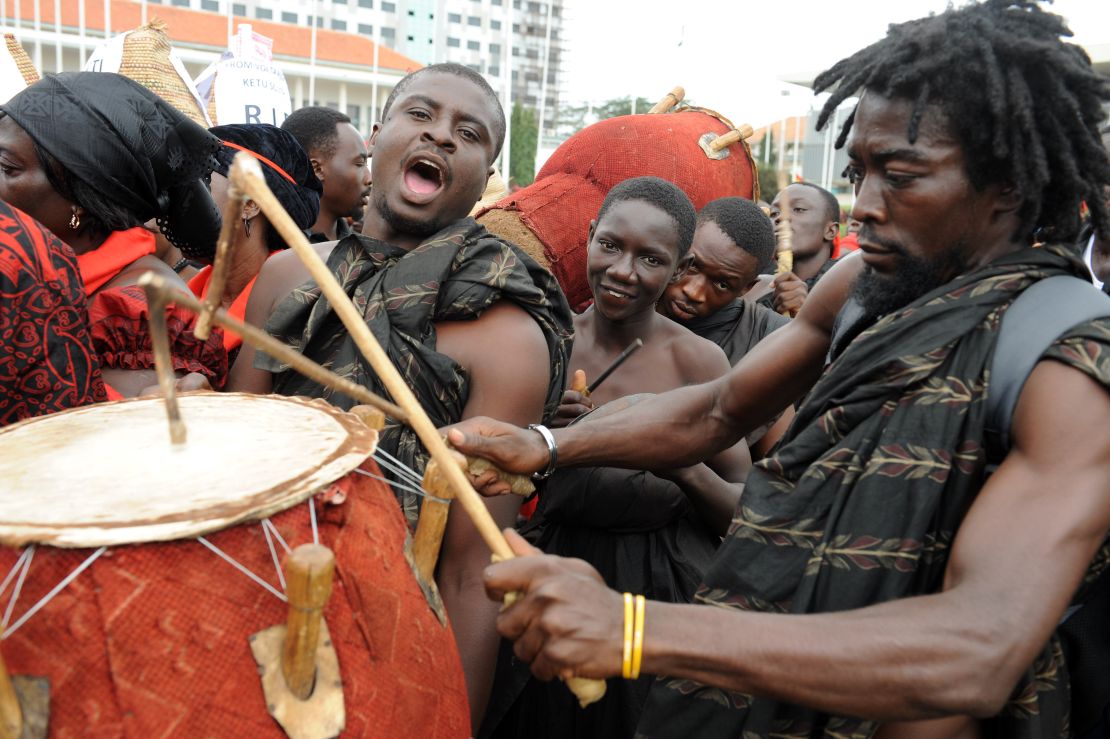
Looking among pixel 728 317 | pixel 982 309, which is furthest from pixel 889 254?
pixel 728 317

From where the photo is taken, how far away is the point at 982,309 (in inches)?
60.7

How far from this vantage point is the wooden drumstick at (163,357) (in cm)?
118

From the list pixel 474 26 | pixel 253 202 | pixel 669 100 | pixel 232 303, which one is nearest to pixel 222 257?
pixel 232 303

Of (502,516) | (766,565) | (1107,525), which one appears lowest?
(502,516)

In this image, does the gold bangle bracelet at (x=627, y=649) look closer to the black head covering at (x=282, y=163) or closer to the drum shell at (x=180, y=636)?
the drum shell at (x=180, y=636)

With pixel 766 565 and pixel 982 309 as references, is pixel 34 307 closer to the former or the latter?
pixel 766 565

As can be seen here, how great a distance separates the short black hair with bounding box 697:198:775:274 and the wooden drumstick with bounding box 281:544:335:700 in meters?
2.86

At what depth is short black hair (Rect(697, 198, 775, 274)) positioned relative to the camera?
12.1 ft

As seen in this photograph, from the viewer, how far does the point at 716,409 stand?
2.31m

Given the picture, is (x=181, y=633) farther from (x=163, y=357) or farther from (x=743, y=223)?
(x=743, y=223)

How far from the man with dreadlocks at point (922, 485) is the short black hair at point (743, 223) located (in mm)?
1773

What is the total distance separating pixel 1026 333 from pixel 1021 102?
0.43 m

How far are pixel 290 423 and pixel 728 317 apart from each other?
2537mm

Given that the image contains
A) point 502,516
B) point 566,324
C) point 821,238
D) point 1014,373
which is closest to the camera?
point 1014,373
